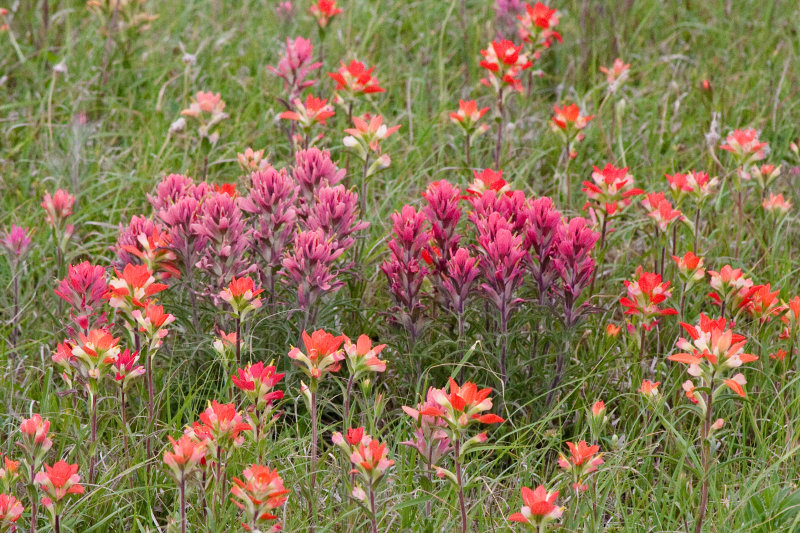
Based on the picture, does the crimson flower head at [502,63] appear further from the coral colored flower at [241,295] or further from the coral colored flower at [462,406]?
the coral colored flower at [462,406]

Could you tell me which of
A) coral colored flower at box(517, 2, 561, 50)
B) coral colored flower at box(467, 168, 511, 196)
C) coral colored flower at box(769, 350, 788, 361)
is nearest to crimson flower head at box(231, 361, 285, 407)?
coral colored flower at box(467, 168, 511, 196)

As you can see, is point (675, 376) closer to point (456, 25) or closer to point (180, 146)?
point (180, 146)

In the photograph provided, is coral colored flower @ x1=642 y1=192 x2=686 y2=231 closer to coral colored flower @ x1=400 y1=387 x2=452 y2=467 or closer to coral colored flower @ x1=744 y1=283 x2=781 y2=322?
coral colored flower @ x1=744 y1=283 x2=781 y2=322

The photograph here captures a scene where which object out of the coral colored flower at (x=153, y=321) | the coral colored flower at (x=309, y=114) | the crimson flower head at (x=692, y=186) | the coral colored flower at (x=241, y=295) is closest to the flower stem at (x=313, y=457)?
the coral colored flower at (x=241, y=295)

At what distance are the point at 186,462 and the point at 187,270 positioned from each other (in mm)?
847

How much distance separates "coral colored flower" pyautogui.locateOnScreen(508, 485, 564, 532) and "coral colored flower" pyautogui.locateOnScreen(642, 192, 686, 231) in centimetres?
133

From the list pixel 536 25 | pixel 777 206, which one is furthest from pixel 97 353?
pixel 536 25

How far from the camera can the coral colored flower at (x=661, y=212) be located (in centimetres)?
293

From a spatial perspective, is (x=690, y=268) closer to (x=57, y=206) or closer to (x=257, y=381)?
(x=257, y=381)

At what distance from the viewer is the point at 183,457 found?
1.93 metres

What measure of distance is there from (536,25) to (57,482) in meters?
2.79

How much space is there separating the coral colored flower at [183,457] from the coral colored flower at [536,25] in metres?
2.56

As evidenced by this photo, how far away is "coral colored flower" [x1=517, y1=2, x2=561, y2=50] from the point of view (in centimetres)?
384

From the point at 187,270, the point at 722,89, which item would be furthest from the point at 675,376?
the point at 722,89
